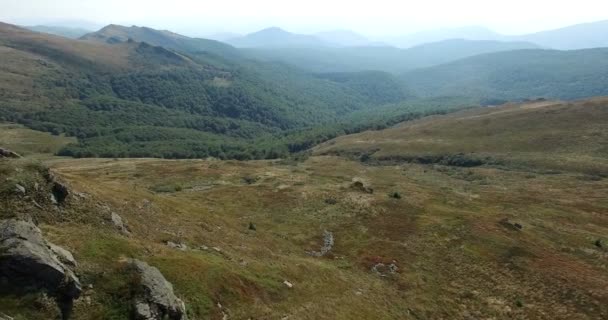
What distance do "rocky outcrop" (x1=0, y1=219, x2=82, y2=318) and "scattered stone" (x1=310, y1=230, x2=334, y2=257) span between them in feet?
114

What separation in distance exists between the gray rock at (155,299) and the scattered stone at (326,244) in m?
30.0

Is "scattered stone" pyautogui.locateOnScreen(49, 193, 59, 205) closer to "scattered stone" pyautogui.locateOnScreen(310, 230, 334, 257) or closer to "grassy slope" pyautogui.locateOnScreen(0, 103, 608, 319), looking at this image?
"grassy slope" pyautogui.locateOnScreen(0, 103, 608, 319)

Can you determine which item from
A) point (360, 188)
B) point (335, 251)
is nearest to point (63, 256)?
point (335, 251)

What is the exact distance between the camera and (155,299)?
29594 mm

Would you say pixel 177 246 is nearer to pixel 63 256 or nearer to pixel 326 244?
pixel 63 256

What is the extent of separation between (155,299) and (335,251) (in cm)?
3495

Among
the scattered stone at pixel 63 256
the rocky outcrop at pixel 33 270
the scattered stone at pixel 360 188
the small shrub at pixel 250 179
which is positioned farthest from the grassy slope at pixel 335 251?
the small shrub at pixel 250 179

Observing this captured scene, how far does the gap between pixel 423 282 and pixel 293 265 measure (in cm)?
1607

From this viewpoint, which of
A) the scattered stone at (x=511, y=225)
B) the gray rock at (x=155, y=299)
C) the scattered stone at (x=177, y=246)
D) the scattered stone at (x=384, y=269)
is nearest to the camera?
the gray rock at (x=155, y=299)

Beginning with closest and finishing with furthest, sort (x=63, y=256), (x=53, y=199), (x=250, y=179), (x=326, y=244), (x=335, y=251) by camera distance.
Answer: (x=63, y=256) < (x=53, y=199) < (x=335, y=251) < (x=326, y=244) < (x=250, y=179)

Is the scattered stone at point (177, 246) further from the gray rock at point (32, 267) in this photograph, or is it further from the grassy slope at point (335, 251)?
the gray rock at point (32, 267)

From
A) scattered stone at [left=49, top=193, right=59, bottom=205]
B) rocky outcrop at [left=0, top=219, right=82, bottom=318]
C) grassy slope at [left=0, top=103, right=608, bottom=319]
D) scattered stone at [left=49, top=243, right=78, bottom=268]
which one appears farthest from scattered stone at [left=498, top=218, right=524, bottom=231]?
rocky outcrop at [left=0, top=219, right=82, bottom=318]

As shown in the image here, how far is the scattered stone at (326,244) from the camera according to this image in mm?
59844

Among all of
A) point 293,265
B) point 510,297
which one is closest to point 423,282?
point 510,297
